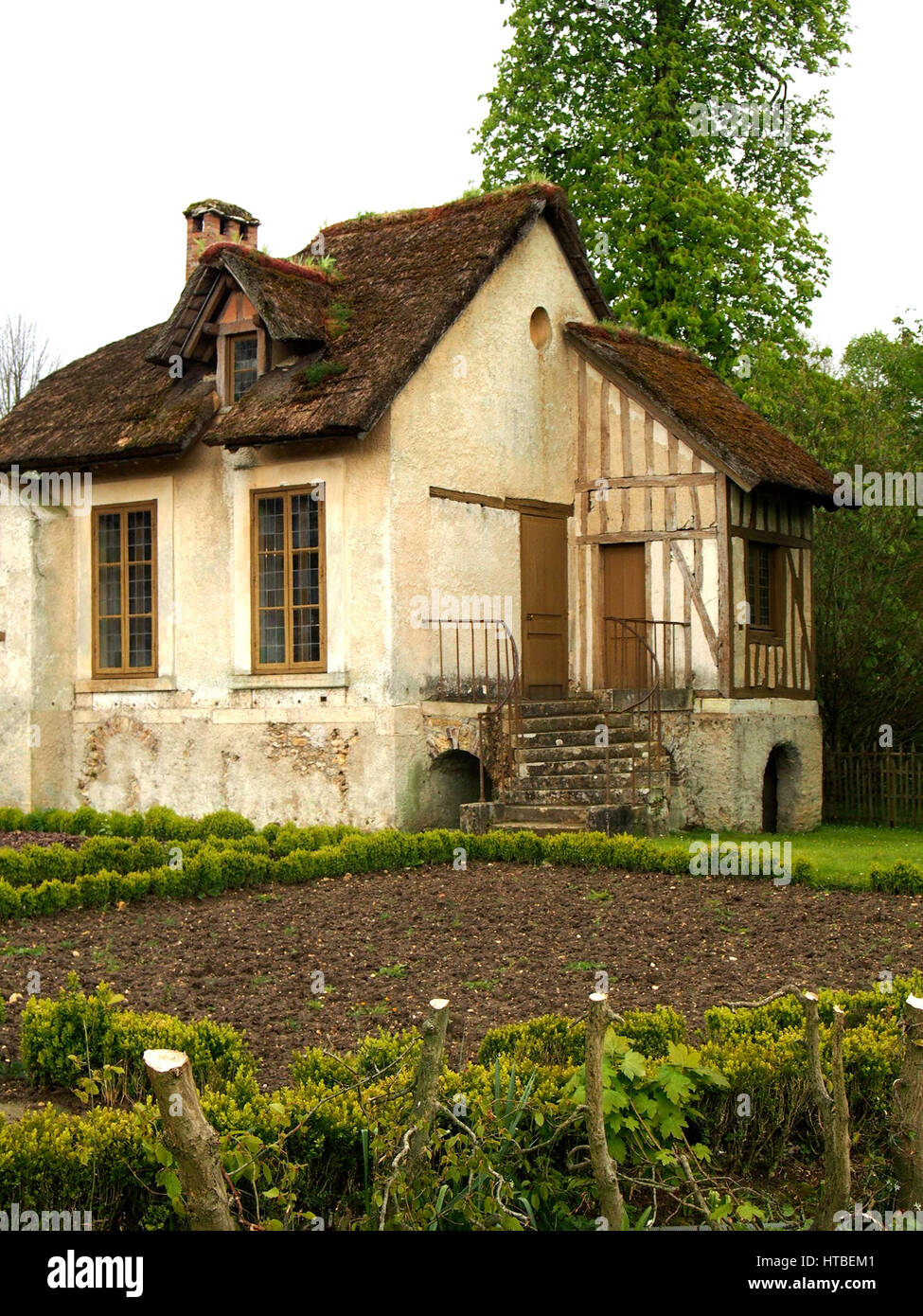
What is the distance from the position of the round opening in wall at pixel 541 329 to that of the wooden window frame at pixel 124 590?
5.28 meters

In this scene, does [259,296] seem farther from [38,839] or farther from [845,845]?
[845,845]

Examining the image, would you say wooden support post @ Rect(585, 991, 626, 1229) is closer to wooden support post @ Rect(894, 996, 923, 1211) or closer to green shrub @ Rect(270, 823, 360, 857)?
wooden support post @ Rect(894, 996, 923, 1211)

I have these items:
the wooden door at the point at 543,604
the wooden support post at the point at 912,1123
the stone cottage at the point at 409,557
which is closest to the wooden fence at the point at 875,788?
the stone cottage at the point at 409,557

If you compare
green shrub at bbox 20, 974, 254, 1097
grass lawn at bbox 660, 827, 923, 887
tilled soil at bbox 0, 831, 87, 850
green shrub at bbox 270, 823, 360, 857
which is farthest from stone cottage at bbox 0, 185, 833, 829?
green shrub at bbox 20, 974, 254, 1097

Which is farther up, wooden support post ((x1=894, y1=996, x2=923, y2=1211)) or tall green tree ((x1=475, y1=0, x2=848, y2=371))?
tall green tree ((x1=475, y1=0, x2=848, y2=371))

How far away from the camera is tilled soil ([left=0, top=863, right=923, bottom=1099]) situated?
8.53 meters

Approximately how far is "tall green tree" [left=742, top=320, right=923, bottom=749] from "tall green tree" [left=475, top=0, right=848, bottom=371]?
7.80ft

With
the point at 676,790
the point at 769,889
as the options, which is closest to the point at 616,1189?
the point at 769,889

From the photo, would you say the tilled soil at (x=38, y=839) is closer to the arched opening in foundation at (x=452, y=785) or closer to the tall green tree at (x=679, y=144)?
the arched opening in foundation at (x=452, y=785)

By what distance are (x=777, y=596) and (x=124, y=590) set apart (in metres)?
8.46

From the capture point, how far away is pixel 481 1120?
5289mm

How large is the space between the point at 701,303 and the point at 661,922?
50.8 ft

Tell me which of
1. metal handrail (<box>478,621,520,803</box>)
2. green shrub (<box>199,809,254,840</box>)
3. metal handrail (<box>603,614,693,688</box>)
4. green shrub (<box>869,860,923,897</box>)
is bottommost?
green shrub (<box>869,860,923,897</box>)
